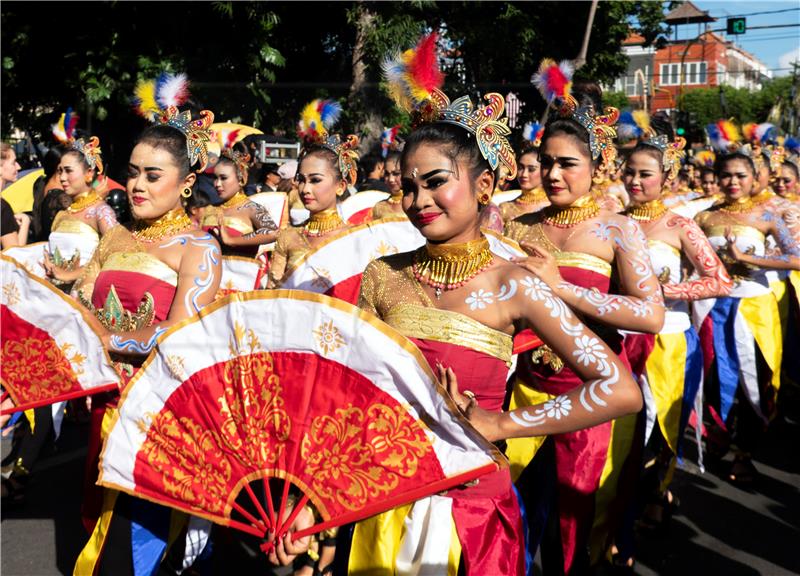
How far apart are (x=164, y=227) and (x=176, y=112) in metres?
0.56

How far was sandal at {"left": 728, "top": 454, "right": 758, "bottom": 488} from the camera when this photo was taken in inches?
260

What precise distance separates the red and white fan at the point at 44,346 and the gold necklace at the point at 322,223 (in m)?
2.76

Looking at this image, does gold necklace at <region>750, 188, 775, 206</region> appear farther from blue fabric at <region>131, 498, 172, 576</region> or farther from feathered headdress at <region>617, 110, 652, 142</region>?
blue fabric at <region>131, 498, 172, 576</region>

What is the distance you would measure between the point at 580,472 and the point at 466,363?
1599 mm

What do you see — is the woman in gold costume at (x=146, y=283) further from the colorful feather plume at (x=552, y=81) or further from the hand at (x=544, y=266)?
the colorful feather plume at (x=552, y=81)

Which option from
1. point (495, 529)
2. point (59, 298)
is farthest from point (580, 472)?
point (59, 298)

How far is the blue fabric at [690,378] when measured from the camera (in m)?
5.36

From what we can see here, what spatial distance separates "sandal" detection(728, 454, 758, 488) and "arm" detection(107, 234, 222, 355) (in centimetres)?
425

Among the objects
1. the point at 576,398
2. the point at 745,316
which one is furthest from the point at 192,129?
the point at 745,316

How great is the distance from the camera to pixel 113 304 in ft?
13.0

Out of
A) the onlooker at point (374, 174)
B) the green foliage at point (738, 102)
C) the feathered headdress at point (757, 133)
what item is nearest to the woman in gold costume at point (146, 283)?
the feathered headdress at point (757, 133)

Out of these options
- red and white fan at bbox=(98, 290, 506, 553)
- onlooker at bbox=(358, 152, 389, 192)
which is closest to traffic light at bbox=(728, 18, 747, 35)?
onlooker at bbox=(358, 152, 389, 192)

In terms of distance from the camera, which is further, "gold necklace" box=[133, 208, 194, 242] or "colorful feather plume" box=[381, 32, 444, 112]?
"gold necklace" box=[133, 208, 194, 242]

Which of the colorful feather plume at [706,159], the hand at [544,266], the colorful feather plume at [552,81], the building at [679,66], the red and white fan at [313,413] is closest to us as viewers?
the red and white fan at [313,413]
